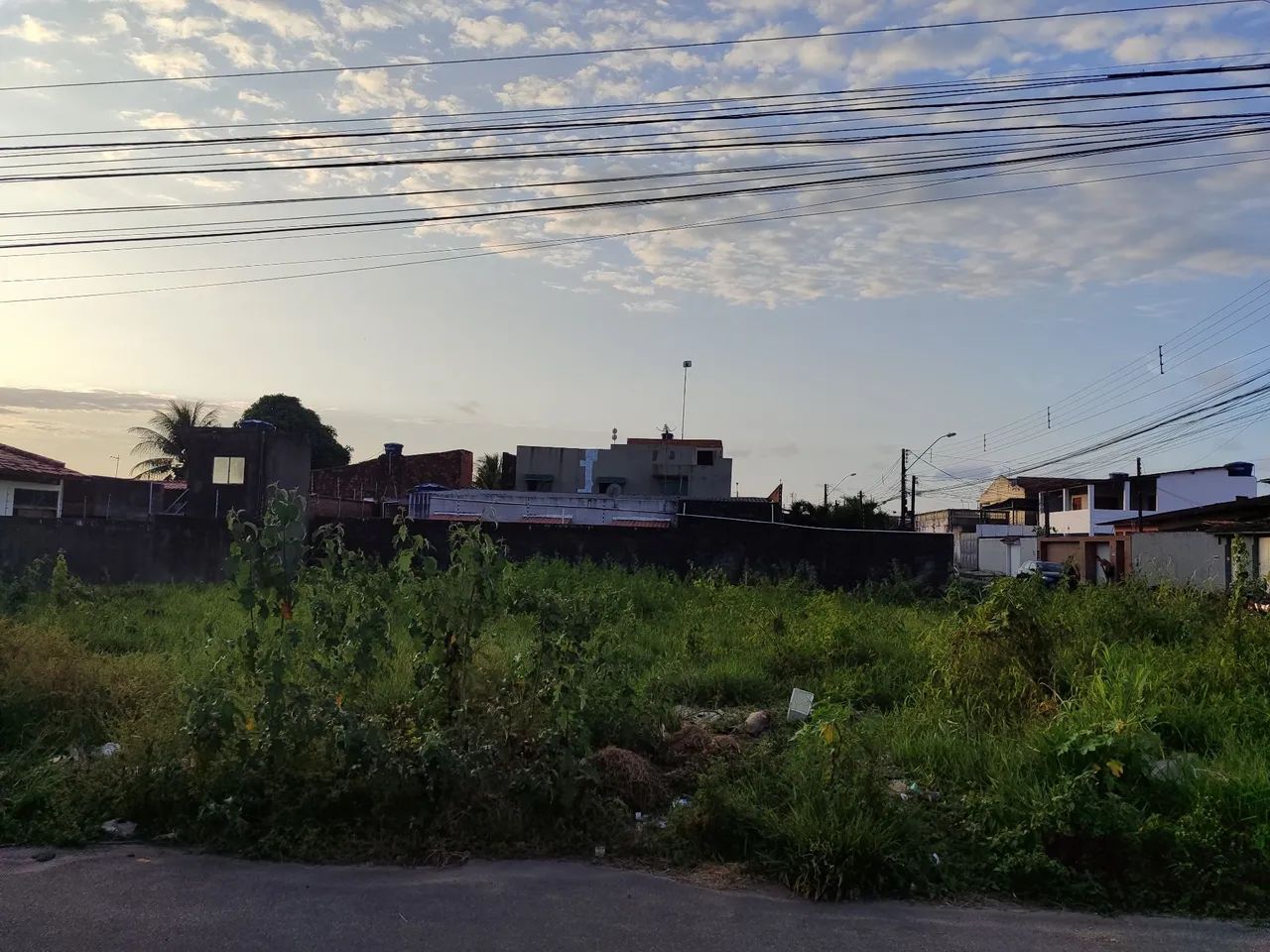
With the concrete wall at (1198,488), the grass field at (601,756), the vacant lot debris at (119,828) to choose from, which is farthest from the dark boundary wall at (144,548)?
the concrete wall at (1198,488)

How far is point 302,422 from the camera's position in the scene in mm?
49875

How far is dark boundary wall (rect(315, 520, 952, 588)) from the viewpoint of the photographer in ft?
60.8

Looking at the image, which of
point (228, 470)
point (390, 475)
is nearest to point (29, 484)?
point (228, 470)

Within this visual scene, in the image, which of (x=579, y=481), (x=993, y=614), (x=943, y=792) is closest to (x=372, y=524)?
(x=993, y=614)

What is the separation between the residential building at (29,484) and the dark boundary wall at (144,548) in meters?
5.10

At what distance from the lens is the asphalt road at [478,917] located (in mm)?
3697

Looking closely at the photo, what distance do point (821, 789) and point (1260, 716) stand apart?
10.6 feet

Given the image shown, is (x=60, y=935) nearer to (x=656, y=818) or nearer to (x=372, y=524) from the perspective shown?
(x=656, y=818)

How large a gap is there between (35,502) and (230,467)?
528 cm

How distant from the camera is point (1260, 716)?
19.2ft

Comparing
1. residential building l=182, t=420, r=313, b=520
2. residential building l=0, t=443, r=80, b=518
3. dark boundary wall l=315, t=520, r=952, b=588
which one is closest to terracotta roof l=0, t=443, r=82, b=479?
residential building l=0, t=443, r=80, b=518

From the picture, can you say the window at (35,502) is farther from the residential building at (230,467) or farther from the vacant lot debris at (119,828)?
the vacant lot debris at (119,828)

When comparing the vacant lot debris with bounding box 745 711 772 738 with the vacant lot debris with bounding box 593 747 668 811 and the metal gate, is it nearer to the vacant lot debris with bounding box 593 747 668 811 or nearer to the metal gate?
the vacant lot debris with bounding box 593 747 668 811

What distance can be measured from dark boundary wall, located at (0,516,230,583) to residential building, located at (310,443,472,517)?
54.1 ft
